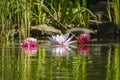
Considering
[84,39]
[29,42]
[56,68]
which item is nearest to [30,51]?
[29,42]

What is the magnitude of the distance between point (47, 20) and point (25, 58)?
22.7 ft

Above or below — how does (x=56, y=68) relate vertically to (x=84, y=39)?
below

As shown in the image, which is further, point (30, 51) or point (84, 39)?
point (84, 39)

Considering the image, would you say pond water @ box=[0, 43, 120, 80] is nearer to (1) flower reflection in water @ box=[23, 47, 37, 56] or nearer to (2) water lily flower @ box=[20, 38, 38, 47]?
(1) flower reflection in water @ box=[23, 47, 37, 56]

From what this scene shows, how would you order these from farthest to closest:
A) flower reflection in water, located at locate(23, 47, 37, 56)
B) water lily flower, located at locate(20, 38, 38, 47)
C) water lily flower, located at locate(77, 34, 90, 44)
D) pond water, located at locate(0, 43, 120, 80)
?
1. water lily flower, located at locate(77, 34, 90, 44)
2. water lily flower, located at locate(20, 38, 38, 47)
3. flower reflection in water, located at locate(23, 47, 37, 56)
4. pond water, located at locate(0, 43, 120, 80)

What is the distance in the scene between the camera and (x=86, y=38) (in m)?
9.09

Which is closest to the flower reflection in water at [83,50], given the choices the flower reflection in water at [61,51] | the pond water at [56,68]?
the flower reflection in water at [61,51]

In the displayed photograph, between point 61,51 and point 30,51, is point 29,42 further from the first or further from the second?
point 61,51

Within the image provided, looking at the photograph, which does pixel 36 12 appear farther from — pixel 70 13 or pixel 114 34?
pixel 114 34

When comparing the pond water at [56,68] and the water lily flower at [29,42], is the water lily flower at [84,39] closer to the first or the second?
the water lily flower at [29,42]

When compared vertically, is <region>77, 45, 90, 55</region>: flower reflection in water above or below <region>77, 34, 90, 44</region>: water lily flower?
below

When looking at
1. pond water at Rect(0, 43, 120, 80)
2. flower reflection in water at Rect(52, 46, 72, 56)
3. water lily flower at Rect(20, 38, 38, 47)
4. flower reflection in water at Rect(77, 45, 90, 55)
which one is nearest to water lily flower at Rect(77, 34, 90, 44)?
flower reflection in water at Rect(52, 46, 72, 56)

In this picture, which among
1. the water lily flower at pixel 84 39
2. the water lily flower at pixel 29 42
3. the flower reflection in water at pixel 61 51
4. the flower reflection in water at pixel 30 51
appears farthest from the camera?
the water lily flower at pixel 84 39

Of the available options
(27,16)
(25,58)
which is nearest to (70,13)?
(27,16)
